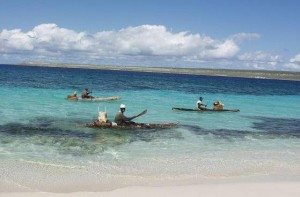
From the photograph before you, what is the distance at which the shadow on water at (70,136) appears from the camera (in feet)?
59.4

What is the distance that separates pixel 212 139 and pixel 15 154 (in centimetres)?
1024

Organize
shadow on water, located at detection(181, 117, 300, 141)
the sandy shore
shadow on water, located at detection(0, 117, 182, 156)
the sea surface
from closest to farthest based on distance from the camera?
1. the sandy shore
2. the sea surface
3. shadow on water, located at detection(0, 117, 182, 156)
4. shadow on water, located at detection(181, 117, 300, 141)

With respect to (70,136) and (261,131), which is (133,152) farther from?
(261,131)

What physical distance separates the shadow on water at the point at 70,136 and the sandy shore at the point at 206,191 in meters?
5.51

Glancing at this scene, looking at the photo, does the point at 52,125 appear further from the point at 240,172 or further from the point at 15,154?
the point at 240,172

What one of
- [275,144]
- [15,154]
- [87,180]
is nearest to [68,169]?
[87,180]

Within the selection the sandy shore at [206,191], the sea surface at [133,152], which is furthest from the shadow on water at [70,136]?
the sandy shore at [206,191]

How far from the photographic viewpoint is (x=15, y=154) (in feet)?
52.6

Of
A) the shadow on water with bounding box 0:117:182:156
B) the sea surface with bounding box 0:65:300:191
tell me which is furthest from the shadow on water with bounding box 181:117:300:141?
the shadow on water with bounding box 0:117:182:156

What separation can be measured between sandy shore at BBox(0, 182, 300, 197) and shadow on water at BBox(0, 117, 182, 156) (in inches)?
217

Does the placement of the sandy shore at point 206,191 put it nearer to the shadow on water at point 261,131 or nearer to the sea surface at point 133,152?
the sea surface at point 133,152

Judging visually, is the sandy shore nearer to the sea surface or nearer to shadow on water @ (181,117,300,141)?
the sea surface

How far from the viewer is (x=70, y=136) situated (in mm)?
20484

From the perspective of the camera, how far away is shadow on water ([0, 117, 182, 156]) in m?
18.1
